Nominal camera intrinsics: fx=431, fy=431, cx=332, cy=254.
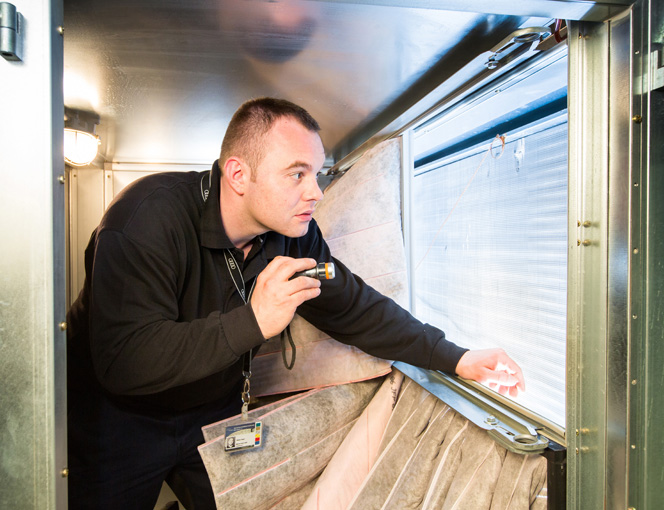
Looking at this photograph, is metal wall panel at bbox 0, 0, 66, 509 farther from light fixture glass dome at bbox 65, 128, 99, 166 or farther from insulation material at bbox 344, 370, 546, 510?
light fixture glass dome at bbox 65, 128, 99, 166

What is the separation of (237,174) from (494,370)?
2.94 ft

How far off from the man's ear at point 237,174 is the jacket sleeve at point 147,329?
319 millimetres

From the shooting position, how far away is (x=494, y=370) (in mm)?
1143

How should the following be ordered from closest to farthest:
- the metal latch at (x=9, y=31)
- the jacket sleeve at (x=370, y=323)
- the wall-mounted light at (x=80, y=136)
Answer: the metal latch at (x=9, y=31), the jacket sleeve at (x=370, y=323), the wall-mounted light at (x=80, y=136)

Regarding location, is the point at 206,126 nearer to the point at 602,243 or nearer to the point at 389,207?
the point at 389,207

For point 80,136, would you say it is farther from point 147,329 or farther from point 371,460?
point 371,460

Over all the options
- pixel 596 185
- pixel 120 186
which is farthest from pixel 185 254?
pixel 120 186

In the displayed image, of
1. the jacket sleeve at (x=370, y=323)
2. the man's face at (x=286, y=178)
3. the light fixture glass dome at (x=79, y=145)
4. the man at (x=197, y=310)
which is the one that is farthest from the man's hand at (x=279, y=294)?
the light fixture glass dome at (x=79, y=145)

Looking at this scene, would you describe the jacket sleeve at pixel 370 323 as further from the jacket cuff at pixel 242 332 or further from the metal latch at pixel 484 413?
the jacket cuff at pixel 242 332

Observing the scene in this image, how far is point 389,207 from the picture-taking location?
1626 millimetres

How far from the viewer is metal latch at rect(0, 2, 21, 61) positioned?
533 millimetres

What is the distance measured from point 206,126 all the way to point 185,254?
88 centimetres

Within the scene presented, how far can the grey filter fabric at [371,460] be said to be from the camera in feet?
3.12

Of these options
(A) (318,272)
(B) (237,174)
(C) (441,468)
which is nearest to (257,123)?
(B) (237,174)
